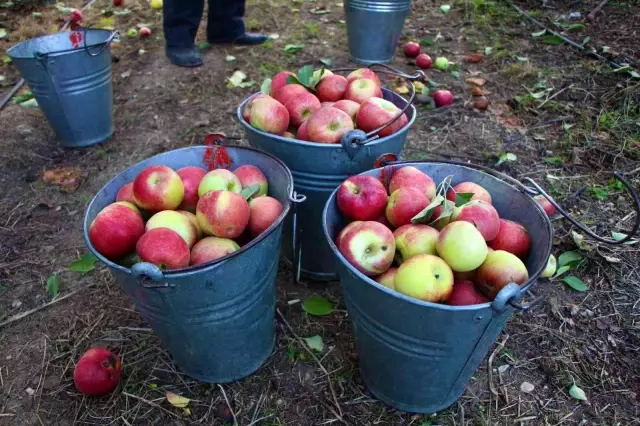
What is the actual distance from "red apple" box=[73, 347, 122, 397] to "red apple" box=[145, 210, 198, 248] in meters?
0.63

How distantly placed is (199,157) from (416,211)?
102 centimetres

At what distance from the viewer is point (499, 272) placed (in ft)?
5.06

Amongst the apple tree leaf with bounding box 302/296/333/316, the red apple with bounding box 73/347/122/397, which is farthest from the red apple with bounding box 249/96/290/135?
the red apple with bounding box 73/347/122/397

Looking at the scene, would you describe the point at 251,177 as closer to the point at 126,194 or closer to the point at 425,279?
the point at 126,194

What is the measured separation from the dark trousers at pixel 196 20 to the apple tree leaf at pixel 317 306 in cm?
334

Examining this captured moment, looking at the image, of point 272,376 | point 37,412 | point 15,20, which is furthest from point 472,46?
point 15,20

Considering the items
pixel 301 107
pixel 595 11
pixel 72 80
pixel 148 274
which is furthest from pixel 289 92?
pixel 595 11

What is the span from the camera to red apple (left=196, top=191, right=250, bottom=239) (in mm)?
1696

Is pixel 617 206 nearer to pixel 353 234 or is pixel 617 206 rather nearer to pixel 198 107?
pixel 353 234

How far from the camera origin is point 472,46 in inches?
204

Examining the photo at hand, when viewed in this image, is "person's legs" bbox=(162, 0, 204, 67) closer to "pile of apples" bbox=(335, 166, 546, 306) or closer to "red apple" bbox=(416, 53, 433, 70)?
"red apple" bbox=(416, 53, 433, 70)

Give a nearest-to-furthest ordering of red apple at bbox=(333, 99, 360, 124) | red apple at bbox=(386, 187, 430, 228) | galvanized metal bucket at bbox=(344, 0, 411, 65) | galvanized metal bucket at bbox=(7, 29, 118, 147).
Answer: red apple at bbox=(386, 187, 430, 228) < red apple at bbox=(333, 99, 360, 124) < galvanized metal bucket at bbox=(7, 29, 118, 147) < galvanized metal bucket at bbox=(344, 0, 411, 65)

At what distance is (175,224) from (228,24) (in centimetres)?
398

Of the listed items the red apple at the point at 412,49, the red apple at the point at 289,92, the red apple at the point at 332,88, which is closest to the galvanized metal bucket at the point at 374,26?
the red apple at the point at 412,49
